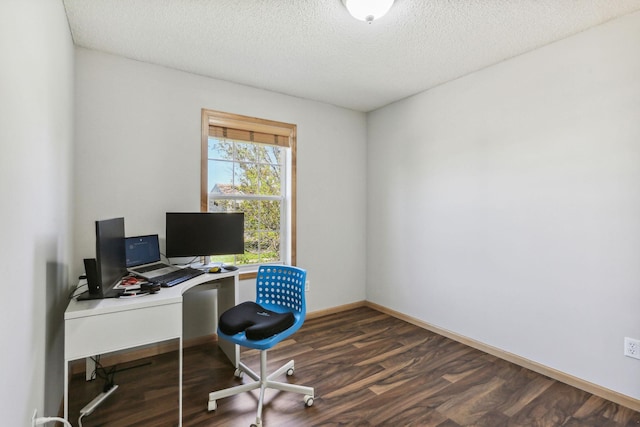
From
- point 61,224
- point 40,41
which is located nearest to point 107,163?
point 61,224

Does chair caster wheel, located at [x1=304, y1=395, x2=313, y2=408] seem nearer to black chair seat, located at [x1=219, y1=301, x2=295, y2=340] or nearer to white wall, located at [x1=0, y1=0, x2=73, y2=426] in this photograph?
black chair seat, located at [x1=219, y1=301, x2=295, y2=340]

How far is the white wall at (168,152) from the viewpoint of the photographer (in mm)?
2553

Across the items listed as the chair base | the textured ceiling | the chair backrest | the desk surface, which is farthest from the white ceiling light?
the chair base

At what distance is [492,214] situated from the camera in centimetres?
283

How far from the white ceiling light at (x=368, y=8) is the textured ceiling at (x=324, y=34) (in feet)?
0.31

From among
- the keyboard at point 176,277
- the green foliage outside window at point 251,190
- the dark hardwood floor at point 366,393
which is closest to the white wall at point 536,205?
the dark hardwood floor at point 366,393

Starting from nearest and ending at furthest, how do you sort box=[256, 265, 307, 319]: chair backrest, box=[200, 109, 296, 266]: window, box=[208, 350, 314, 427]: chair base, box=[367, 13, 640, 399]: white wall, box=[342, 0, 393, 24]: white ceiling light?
box=[342, 0, 393, 24]: white ceiling light
box=[208, 350, 314, 427]: chair base
box=[367, 13, 640, 399]: white wall
box=[256, 265, 307, 319]: chair backrest
box=[200, 109, 296, 266]: window

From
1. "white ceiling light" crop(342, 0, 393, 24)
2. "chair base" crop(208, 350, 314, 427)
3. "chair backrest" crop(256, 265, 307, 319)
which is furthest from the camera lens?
"chair backrest" crop(256, 265, 307, 319)

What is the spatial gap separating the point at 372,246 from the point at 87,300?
122 inches

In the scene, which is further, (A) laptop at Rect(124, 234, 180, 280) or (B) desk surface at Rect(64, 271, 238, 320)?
(A) laptop at Rect(124, 234, 180, 280)

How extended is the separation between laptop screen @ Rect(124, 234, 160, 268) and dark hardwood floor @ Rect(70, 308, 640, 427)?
2.88 ft

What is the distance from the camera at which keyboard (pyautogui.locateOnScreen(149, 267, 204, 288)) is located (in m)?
2.09

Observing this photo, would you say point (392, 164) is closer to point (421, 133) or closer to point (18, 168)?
point (421, 133)

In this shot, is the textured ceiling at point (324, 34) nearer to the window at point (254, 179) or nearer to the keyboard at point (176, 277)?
the window at point (254, 179)
